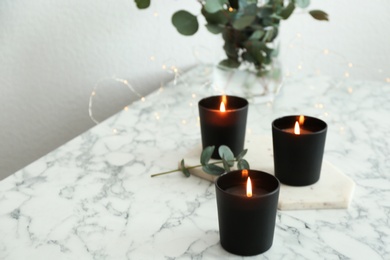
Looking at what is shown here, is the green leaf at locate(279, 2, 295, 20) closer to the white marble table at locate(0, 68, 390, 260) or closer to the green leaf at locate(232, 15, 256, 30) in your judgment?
the green leaf at locate(232, 15, 256, 30)

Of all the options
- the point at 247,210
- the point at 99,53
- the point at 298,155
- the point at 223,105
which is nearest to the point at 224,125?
the point at 223,105

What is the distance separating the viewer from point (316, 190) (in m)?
0.85

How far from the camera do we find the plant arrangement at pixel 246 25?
116 cm

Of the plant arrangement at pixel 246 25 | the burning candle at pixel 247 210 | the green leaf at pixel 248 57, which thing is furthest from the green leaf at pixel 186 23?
the burning candle at pixel 247 210

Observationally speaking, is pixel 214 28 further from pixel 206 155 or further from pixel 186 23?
pixel 206 155

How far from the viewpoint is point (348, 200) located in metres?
0.83

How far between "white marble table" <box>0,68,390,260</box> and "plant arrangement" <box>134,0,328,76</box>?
11cm

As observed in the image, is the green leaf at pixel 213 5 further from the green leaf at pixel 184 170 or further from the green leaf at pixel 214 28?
the green leaf at pixel 184 170

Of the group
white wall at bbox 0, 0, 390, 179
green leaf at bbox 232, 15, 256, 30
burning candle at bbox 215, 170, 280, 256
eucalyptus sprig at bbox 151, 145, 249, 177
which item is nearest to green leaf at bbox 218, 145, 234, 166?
eucalyptus sprig at bbox 151, 145, 249, 177

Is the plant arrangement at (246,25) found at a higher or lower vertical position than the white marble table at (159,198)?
higher

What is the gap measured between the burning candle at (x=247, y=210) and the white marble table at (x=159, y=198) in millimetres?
21

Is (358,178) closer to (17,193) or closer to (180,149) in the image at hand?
(180,149)

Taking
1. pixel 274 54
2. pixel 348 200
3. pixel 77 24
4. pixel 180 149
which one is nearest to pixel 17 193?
pixel 180 149

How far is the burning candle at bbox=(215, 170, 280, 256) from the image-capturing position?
2.28 feet
